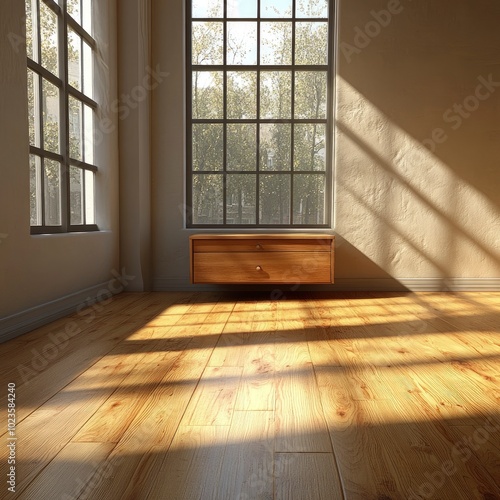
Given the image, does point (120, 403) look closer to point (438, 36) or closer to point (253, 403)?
point (253, 403)

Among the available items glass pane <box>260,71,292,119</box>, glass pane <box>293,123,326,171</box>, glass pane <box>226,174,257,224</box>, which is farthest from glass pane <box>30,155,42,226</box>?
glass pane <box>293,123,326,171</box>

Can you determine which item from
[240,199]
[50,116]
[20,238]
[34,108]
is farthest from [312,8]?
[20,238]

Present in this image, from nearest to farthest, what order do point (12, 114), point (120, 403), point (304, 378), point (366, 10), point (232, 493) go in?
point (232, 493)
point (120, 403)
point (304, 378)
point (12, 114)
point (366, 10)

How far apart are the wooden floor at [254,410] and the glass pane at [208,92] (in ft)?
8.24

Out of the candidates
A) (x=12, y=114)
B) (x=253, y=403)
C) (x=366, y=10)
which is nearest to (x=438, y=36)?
(x=366, y=10)

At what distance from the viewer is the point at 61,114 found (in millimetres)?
3598

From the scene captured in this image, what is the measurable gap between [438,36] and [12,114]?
3.79 metres

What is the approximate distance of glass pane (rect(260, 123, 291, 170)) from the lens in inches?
197

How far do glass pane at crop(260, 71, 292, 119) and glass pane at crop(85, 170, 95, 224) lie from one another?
1734mm

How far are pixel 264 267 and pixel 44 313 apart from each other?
181 centimetres

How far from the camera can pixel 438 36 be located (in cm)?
479

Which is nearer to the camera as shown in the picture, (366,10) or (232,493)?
(232,493)

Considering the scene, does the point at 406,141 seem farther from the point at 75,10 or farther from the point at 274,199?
the point at 75,10

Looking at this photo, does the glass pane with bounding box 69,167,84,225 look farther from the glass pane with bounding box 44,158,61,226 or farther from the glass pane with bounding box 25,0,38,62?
the glass pane with bounding box 25,0,38,62
